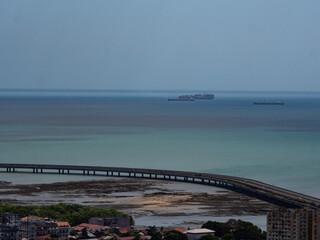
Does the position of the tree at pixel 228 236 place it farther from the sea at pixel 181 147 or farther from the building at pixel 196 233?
the sea at pixel 181 147

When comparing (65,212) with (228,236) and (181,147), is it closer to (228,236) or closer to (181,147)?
(228,236)

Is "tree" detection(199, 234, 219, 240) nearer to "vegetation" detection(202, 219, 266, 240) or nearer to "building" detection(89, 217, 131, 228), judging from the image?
"vegetation" detection(202, 219, 266, 240)

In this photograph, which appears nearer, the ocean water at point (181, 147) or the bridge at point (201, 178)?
the bridge at point (201, 178)

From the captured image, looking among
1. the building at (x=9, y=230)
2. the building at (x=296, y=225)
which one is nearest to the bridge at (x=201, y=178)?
the building at (x=296, y=225)

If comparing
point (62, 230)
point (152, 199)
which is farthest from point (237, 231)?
point (152, 199)

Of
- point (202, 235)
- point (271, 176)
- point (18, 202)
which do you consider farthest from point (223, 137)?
point (202, 235)

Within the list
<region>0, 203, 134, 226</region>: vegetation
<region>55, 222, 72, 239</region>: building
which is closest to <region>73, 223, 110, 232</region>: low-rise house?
<region>55, 222, 72, 239</region>: building
